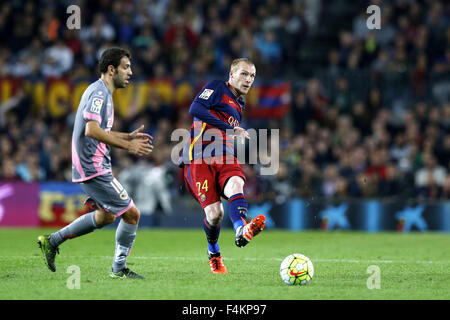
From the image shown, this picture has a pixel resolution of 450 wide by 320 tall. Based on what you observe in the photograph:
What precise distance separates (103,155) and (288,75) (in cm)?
1251

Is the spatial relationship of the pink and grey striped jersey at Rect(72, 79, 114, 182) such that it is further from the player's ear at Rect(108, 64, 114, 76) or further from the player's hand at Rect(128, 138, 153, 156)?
the player's hand at Rect(128, 138, 153, 156)

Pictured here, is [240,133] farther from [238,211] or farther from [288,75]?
[288,75]

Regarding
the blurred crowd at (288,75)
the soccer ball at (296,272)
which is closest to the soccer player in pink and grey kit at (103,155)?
the soccer ball at (296,272)

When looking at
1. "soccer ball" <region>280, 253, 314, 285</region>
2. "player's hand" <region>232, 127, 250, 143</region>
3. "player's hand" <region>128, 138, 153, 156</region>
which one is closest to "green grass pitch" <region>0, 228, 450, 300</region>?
"soccer ball" <region>280, 253, 314, 285</region>

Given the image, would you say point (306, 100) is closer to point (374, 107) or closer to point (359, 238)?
point (374, 107)

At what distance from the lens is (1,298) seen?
21.0 ft

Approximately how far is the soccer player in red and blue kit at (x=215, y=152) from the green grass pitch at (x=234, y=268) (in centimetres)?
70

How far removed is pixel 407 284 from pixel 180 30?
13.9 metres

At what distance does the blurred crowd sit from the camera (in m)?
17.1

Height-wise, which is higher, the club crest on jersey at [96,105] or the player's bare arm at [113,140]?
the club crest on jersey at [96,105]

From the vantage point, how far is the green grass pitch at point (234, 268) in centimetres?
673

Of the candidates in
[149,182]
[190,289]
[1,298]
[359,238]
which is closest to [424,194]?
[359,238]

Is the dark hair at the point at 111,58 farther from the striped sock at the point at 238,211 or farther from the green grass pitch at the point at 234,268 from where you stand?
the green grass pitch at the point at 234,268

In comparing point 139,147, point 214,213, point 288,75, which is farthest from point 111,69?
point 288,75
